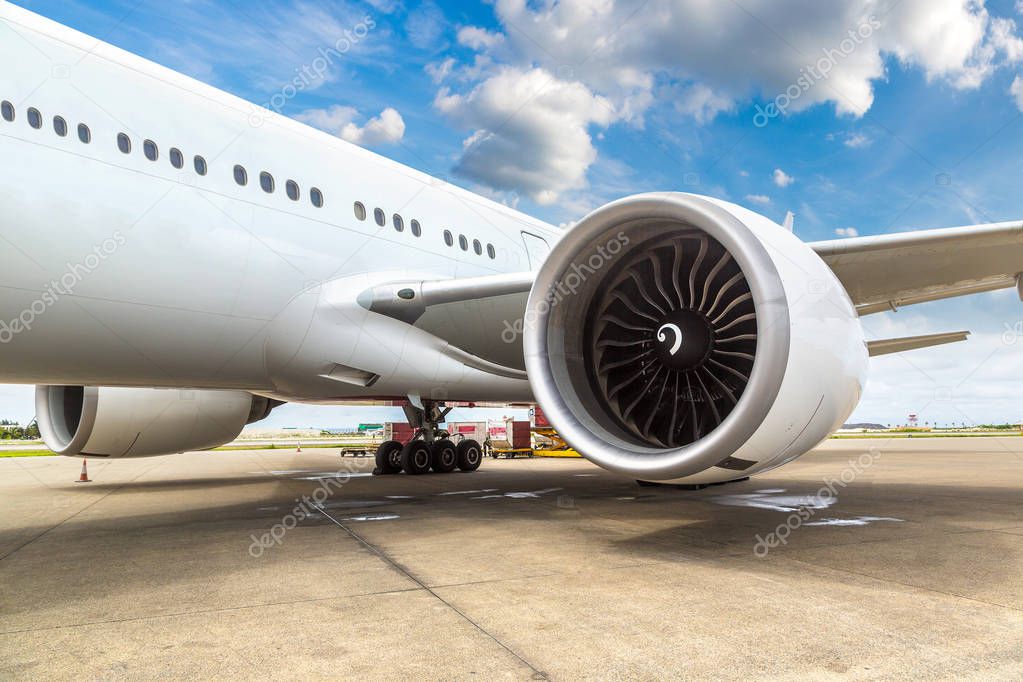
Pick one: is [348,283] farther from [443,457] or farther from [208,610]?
[443,457]

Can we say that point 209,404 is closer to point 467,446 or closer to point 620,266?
point 467,446

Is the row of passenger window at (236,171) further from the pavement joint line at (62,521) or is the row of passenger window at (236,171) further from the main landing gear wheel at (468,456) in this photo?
the main landing gear wheel at (468,456)

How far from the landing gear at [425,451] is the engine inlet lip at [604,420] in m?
6.49

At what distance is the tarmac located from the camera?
2.51 metres

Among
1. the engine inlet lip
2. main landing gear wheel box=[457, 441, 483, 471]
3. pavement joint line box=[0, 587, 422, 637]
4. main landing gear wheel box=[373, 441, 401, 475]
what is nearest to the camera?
pavement joint line box=[0, 587, 422, 637]

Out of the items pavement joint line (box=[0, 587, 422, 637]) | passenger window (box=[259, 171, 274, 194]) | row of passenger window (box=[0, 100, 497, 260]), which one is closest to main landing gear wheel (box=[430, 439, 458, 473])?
row of passenger window (box=[0, 100, 497, 260])

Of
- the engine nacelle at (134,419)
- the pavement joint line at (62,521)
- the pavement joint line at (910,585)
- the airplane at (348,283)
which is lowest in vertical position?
the pavement joint line at (62,521)

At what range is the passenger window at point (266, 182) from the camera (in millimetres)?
6336

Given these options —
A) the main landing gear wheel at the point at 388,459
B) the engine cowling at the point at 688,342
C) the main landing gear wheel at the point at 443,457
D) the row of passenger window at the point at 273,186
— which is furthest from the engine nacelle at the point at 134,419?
the engine cowling at the point at 688,342

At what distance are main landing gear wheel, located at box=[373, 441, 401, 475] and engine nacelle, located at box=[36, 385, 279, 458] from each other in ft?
8.72

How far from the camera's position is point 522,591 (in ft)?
11.6

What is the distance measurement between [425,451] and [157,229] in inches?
294

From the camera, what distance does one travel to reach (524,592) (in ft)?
11.5

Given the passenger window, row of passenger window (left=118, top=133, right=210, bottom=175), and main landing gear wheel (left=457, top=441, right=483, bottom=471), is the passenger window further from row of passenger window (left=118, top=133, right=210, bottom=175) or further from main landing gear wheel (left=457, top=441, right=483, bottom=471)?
main landing gear wheel (left=457, top=441, right=483, bottom=471)
